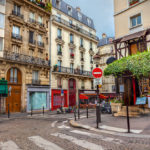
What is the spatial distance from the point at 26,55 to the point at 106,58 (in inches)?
939

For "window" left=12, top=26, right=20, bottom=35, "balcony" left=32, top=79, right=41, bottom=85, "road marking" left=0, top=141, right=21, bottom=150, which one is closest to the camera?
"road marking" left=0, top=141, right=21, bottom=150

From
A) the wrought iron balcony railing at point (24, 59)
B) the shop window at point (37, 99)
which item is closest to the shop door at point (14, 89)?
the wrought iron balcony railing at point (24, 59)

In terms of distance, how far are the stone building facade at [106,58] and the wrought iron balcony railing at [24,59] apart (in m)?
18.7

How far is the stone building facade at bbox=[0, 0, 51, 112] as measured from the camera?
1959 cm

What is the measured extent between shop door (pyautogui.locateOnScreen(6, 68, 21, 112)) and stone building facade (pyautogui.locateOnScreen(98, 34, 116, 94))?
22253 mm

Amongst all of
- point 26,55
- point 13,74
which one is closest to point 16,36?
point 26,55

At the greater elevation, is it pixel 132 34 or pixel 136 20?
pixel 136 20

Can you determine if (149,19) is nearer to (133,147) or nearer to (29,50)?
(133,147)

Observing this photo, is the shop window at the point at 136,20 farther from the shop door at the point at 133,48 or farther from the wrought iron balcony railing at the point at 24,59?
the wrought iron balcony railing at the point at 24,59

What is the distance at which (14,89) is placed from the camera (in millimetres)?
19734

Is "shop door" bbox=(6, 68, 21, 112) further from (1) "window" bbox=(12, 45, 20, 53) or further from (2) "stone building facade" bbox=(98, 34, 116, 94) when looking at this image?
(2) "stone building facade" bbox=(98, 34, 116, 94)

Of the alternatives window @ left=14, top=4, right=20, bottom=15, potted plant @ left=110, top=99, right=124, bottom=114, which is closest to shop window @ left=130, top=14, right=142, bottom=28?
potted plant @ left=110, top=99, right=124, bottom=114

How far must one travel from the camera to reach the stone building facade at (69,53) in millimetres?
25547

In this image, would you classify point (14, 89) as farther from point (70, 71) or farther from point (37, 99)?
point (70, 71)
